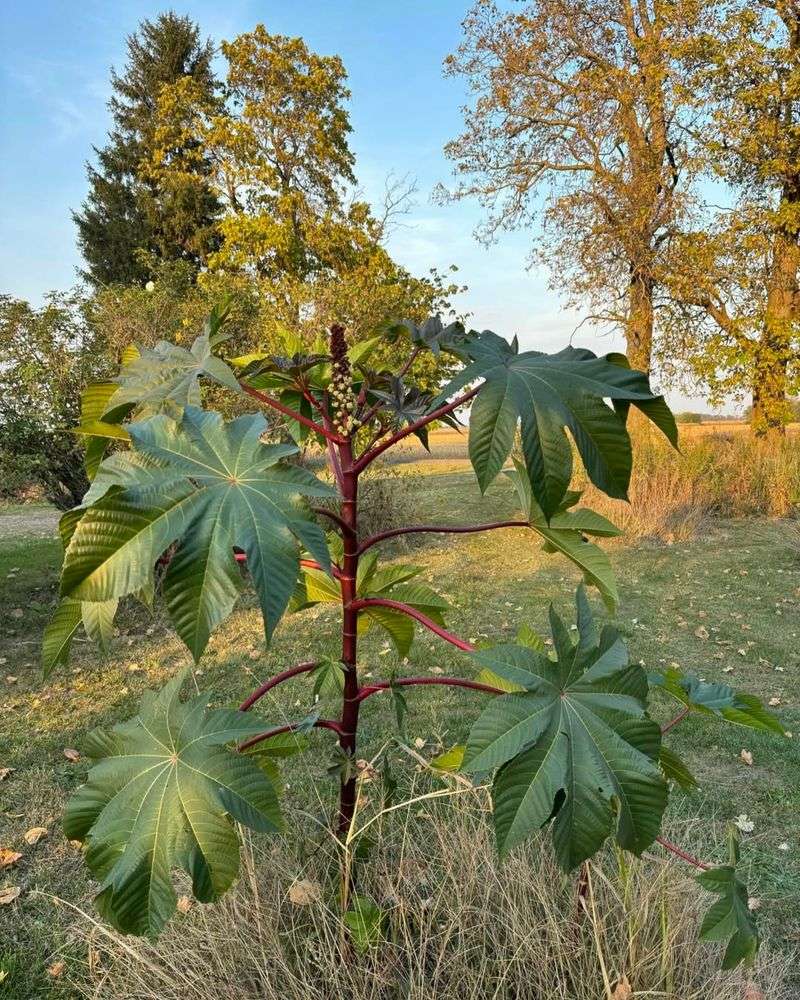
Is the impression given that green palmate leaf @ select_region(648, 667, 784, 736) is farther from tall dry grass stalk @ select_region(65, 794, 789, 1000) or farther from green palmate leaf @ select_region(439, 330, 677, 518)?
green palmate leaf @ select_region(439, 330, 677, 518)

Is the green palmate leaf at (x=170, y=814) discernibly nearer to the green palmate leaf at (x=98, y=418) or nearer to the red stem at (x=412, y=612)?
the red stem at (x=412, y=612)

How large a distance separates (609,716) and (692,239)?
39.2 feet

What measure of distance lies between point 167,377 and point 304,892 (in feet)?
3.68

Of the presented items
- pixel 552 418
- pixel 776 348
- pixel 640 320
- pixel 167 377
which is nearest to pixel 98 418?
pixel 167 377

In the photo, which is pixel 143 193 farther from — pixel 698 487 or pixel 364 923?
pixel 364 923

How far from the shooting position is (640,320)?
1166 cm

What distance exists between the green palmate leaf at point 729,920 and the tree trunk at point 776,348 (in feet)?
35.9

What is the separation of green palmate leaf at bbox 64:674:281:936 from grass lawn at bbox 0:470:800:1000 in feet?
2.90

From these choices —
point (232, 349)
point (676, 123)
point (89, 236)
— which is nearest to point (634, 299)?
point (676, 123)

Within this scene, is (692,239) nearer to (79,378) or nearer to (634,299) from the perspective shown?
(634,299)

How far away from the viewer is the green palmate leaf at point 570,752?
0.90 m

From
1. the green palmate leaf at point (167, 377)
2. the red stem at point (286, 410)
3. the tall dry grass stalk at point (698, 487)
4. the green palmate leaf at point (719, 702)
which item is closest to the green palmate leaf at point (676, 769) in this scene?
the green palmate leaf at point (719, 702)

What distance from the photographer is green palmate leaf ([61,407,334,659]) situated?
2.58ft

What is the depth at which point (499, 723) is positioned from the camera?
0.93 metres
